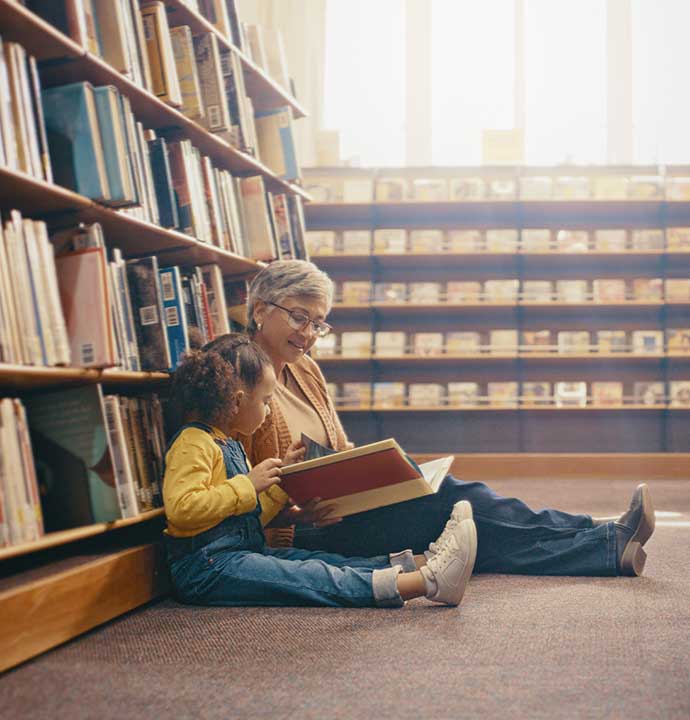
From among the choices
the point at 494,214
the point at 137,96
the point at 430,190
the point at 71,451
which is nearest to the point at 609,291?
the point at 494,214

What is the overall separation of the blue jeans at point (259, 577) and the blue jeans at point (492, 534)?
27 centimetres

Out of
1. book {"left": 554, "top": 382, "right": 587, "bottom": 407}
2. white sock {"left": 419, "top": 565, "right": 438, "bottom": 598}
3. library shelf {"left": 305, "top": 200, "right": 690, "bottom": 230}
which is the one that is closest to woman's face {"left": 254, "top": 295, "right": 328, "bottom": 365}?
white sock {"left": 419, "top": 565, "right": 438, "bottom": 598}

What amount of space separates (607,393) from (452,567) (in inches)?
174

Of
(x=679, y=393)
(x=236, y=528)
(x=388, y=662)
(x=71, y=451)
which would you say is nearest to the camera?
(x=388, y=662)

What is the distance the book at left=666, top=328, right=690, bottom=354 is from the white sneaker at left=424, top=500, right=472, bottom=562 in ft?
14.4

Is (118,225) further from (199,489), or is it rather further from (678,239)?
(678,239)

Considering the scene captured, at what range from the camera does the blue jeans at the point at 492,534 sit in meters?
2.08

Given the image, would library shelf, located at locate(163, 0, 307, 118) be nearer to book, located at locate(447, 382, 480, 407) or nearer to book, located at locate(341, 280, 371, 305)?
book, located at locate(341, 280, 371, 305)

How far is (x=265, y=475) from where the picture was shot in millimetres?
1761

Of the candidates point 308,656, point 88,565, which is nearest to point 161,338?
point 88,565

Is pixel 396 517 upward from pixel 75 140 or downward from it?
downward

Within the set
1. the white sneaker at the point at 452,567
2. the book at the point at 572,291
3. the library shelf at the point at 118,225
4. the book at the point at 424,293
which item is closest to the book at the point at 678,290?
the book at the point at 572,291

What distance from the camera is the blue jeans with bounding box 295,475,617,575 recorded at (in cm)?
208

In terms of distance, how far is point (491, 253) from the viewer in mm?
5941
